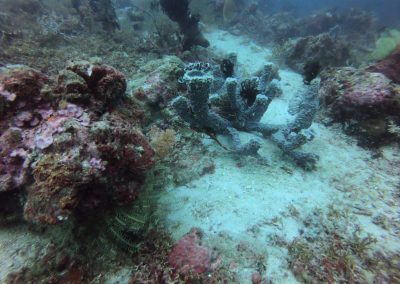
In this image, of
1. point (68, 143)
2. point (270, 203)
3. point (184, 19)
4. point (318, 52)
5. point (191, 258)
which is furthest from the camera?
point (318, 52)

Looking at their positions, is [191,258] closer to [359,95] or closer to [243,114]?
[243,114]

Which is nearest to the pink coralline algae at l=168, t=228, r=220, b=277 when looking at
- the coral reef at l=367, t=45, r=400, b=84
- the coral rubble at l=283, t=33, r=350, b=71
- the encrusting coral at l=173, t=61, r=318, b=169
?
the encrusting coral at l=173, t=61, r=318, b=169

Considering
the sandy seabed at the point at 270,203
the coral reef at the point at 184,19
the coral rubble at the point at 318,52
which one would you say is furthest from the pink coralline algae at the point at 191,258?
the coral rubble at the point at 318,52

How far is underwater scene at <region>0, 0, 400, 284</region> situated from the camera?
2432 millimetres

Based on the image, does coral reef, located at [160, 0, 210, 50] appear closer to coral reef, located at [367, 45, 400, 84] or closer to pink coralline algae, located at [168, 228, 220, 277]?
coral reef, located at [367, 45, 400, 84]

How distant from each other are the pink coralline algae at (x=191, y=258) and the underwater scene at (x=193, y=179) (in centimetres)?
1

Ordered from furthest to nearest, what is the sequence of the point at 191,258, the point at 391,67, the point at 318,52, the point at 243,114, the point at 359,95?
the point at 318,52
the point at 391,67
the point at 359,95
the point at 243,114
the point at 191,258

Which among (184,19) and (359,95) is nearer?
(359,95)

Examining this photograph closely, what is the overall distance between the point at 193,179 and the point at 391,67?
548 cm

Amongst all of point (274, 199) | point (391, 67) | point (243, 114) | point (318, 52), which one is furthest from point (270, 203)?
point (318, 52)

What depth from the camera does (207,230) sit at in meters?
3.02

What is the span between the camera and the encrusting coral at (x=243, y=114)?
397cm

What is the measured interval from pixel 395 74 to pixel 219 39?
7666mm

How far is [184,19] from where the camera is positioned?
8297 mm
